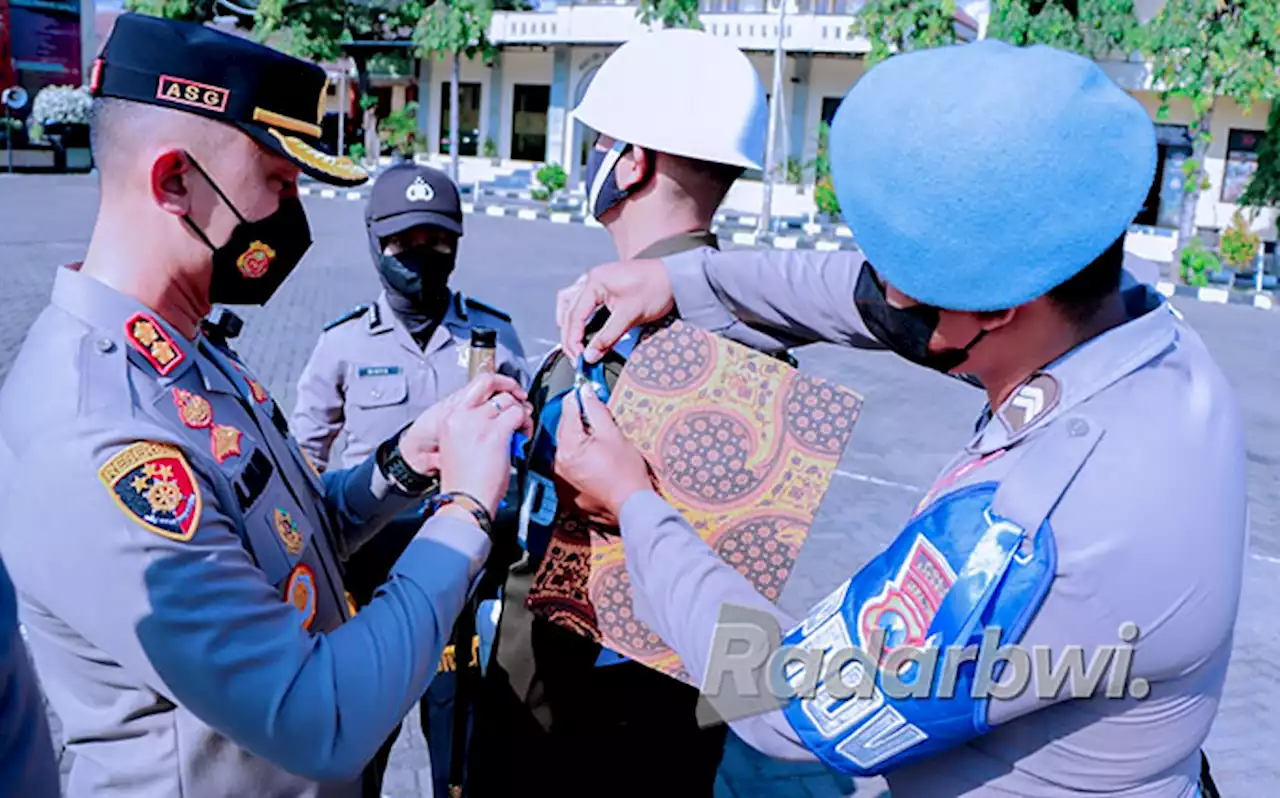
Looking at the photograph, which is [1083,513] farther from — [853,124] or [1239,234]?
[1239,234]

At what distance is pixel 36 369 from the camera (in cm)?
150

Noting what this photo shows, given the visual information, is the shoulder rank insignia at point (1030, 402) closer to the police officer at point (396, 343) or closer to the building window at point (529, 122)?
the police officer at point (396, 343)

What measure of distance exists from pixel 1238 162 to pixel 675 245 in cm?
2605

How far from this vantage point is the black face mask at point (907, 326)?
1403mm

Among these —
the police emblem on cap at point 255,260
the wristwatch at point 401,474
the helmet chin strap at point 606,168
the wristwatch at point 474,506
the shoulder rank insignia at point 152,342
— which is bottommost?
the wristwatch at point 401,474

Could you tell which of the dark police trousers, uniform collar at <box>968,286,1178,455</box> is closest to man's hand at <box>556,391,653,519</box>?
uniform collar at <box>968,286,1178,455</box>

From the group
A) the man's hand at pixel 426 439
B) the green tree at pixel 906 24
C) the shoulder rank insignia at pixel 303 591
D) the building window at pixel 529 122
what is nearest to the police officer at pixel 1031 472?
the shoulder rank insignia at pixel 303 591

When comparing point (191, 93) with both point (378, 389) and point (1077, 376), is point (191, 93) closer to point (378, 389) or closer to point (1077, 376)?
point (1077, 376)

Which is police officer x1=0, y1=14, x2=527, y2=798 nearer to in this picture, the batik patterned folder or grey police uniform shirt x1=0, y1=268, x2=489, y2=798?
grey police uniform shirt x1=0, y1=268, x2=489, y2=798

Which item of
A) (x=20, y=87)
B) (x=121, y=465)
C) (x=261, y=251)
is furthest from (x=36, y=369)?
(x=20, y=87)

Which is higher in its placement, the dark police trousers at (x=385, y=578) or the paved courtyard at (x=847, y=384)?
the dark police trousers at (x=385, y=578)

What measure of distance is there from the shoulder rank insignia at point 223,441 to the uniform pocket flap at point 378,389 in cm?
192

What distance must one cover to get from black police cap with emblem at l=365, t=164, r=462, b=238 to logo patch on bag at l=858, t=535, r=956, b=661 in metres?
2.60

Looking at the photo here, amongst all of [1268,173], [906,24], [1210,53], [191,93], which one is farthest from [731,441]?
[1268,173]
